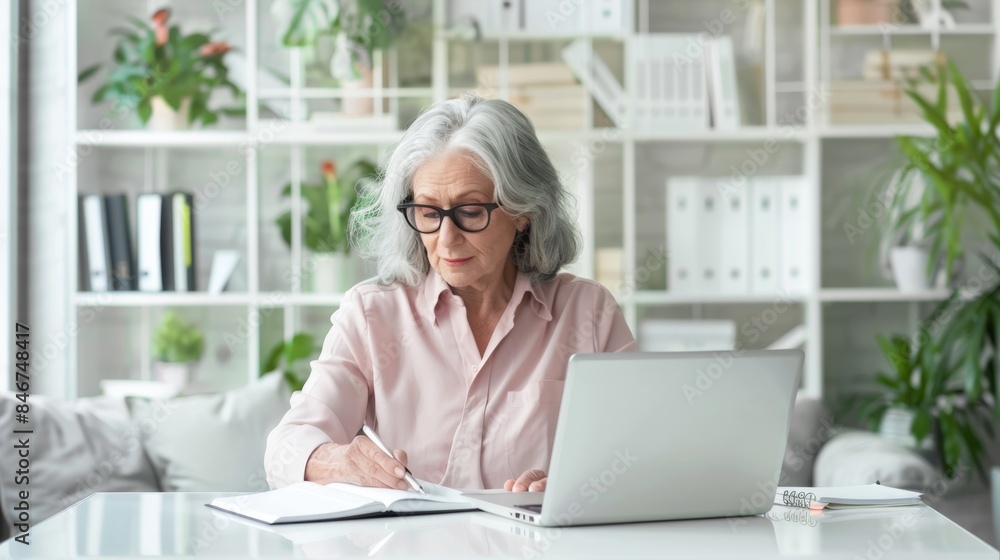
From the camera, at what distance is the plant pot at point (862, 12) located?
335cm

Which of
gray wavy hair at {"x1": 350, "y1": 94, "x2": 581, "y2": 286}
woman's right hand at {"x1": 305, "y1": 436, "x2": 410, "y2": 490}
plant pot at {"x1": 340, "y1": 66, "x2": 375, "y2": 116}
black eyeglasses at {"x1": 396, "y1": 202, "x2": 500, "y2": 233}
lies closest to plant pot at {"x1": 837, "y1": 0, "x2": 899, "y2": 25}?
plant pot at {"x1": 340, "y1": 66, "x2": 375, "y2": 116}

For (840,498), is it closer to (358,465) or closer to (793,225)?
(358,465)

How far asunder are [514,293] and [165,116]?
1845mm

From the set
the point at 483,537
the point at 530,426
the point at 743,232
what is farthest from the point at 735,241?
the point at 483,537

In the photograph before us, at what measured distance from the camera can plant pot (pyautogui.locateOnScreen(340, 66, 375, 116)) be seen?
3.30 m

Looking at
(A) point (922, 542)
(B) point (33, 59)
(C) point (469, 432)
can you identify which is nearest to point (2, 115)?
(B) point (33, 59)

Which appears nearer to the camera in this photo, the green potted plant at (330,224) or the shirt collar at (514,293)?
the shirt collar at (514,293)

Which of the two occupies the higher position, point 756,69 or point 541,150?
point 756,69

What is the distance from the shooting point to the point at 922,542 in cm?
112

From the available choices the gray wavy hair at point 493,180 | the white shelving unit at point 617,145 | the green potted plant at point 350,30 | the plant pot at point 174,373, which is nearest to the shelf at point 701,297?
the white shelving unit at point 617,145

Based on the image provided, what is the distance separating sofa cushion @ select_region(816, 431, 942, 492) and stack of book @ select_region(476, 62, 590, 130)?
4.15 feet

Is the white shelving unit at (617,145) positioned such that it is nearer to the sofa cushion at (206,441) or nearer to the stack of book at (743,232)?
the stack of book at (743,232)

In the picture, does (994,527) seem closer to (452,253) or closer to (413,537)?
(452,253)

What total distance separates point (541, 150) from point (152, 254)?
180 cm
